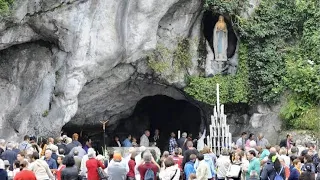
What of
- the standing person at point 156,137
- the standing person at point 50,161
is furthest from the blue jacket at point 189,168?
the standing person at point 156,137

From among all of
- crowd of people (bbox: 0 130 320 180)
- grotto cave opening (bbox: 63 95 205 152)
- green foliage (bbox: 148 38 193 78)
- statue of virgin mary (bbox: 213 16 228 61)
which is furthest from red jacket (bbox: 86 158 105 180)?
grotto cave opening (bbox: 63 95 205 152)

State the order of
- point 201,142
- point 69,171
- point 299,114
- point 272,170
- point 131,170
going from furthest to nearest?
point 201,142
point 299,114
point 131,170
point 272,170
point 69,171

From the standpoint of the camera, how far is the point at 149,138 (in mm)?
33219

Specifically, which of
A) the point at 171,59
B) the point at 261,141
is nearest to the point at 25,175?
the point at 261,141

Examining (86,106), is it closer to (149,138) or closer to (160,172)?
(149,138)

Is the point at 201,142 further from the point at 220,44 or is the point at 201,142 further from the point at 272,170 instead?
the point at 272,170

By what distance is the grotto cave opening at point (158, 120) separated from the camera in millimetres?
33094

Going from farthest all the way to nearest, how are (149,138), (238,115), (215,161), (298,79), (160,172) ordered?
(149,138)
(238,115)
(298,79)
(215,161)
(160,172)

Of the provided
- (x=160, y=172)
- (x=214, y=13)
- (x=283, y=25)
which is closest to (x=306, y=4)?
(x=283, y=25)

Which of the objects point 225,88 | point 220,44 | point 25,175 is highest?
point 220,44

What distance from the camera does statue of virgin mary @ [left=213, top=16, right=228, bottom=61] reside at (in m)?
30.4

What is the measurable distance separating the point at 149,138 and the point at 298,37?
6587mm

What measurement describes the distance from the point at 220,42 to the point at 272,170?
11.1 m

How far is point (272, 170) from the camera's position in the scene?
19.9 meters
